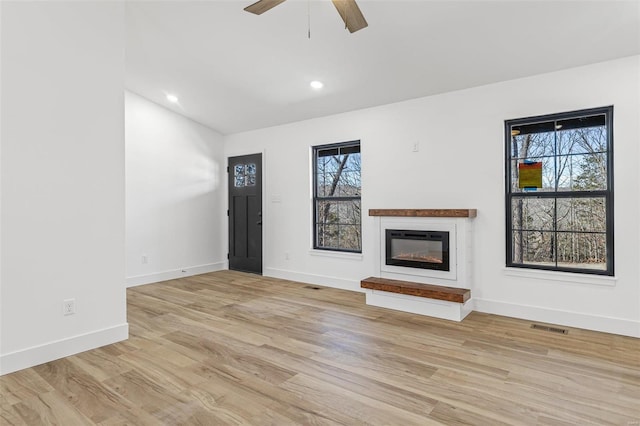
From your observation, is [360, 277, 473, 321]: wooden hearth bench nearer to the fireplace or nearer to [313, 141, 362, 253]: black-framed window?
the fireplace

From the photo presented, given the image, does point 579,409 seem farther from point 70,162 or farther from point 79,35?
point 79,35

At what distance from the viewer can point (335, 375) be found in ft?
8.16

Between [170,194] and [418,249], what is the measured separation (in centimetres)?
389

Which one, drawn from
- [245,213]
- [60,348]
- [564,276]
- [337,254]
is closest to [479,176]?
[564,276]

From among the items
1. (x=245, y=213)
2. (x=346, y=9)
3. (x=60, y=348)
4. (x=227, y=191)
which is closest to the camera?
(x=346, y=9)

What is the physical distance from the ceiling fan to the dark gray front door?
3.54 m

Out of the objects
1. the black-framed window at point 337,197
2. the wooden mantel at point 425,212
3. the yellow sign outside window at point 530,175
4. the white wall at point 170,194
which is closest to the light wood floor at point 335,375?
the wooden mantel at point 425,212

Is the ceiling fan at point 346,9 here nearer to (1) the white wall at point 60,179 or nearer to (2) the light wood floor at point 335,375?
(1) the white wall at point 60,179

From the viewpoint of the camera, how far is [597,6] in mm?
2670

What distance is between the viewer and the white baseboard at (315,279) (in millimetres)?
4977

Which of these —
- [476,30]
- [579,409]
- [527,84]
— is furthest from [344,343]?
[527,84]

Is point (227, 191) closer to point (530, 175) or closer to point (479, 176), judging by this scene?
point (479, 176)

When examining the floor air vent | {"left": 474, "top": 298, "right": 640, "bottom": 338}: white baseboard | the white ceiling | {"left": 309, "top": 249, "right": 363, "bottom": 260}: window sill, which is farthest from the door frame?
the floor air vent

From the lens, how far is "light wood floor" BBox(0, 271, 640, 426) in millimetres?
2025
